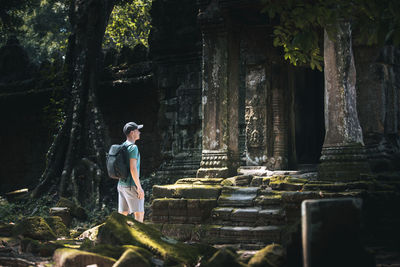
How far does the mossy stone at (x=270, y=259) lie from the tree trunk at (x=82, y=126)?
275 inches

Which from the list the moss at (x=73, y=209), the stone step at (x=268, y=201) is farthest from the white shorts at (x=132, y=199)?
the moss at (x=73, y=209)

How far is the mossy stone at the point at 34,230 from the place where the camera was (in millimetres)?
7191

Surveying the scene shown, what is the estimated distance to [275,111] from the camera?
32.4ft

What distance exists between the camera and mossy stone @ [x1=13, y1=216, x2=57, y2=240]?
7.19 meters

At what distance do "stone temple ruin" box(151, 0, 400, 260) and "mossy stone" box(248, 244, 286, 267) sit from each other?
1.98ft

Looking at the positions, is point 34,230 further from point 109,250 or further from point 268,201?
point 268,201

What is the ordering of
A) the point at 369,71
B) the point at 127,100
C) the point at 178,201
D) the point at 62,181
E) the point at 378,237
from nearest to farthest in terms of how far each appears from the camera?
the point at 378,237
the point at 178,201
the point at 369,71
the point at 62,181
the point at 127,100

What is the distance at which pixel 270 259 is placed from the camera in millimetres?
4590

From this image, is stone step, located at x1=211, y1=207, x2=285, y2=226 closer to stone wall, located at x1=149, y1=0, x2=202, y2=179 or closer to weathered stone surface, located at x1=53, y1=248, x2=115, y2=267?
weathered stone surface, located at x1=53, y1=248, x2=115, y2=267

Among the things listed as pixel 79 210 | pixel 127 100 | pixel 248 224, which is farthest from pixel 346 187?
pixel 127 100

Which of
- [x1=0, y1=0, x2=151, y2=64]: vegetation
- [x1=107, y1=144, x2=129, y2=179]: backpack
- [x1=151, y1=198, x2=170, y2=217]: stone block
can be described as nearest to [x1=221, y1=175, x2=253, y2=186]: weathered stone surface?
[x1=151, y1=198, x2=170, y2=217]: stone block

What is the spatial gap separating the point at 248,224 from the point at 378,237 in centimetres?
164

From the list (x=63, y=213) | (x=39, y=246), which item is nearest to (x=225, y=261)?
(x=39, y=246)

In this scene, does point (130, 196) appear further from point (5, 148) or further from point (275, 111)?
point (5, 148)
